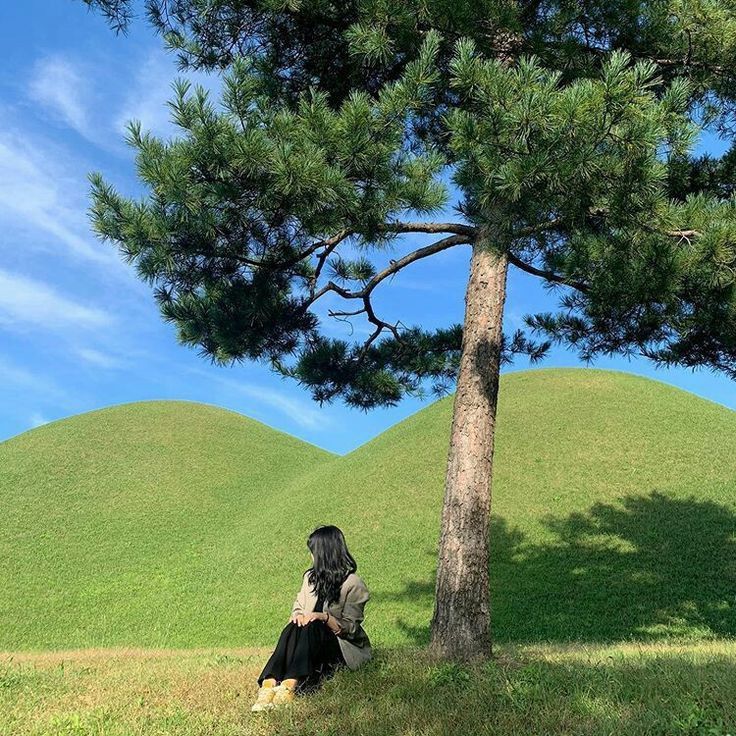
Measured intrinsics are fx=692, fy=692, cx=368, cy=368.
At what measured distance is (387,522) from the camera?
2236 cm

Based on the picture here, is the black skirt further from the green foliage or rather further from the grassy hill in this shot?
the grassy hill

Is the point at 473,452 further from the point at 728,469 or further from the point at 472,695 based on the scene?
the point at 728,469

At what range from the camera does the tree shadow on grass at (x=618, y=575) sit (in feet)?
47.7

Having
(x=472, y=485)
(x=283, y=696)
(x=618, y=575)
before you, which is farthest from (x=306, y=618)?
(x=618, y=575)

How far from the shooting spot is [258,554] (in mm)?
22203

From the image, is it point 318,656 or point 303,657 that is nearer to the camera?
point 303,657

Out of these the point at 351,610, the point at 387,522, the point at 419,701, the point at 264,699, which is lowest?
the point at 264,699

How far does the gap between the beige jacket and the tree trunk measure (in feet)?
4.31

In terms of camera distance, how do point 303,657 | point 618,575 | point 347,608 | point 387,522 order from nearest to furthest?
point 303,657 → point 347,608 → point 618,575 → point 387,522

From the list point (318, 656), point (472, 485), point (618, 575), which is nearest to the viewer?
point (318, 656)

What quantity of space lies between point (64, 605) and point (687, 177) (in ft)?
62.4

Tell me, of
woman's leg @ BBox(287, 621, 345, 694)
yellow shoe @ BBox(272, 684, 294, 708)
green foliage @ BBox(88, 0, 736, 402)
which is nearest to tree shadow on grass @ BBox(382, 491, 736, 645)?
green foliage @ BBox(88, 0, 736, 402)

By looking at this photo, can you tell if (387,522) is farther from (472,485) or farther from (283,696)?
(283,696)

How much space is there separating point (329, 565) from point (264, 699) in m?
1.24
